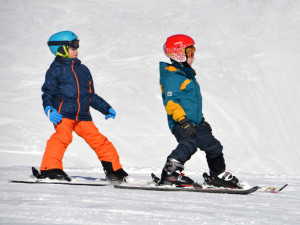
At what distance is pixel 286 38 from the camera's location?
11.6m

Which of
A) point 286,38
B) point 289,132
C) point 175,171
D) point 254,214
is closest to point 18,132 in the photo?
point 175,171

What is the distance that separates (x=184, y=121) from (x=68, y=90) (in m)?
1.15

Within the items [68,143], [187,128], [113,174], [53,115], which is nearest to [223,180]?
[187,128]

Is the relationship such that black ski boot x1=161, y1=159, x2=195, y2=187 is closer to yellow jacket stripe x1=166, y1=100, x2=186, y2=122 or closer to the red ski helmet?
yellow jacket stripe x1=166, y1=100, x2=186, y2=122

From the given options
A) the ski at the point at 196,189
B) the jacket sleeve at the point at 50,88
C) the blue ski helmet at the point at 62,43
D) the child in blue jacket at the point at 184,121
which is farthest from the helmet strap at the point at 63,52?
the ski at the point at 196,189

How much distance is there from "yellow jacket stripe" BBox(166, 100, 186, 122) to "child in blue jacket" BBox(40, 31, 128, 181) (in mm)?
773

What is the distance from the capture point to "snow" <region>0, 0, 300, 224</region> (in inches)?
129

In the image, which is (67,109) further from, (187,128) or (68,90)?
(187,128)

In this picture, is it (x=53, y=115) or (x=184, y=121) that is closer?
→ (x=184, y=121)

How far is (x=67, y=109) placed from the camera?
471cm

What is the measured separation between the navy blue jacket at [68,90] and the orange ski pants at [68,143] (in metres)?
0.08

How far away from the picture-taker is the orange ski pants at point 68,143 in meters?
4.70

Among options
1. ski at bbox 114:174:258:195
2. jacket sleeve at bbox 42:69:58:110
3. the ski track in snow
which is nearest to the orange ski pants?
jacket sleeve at bbox 42:69:58:110

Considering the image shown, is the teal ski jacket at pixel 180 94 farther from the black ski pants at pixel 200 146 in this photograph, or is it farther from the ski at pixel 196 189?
the ski at pixel 196 189
